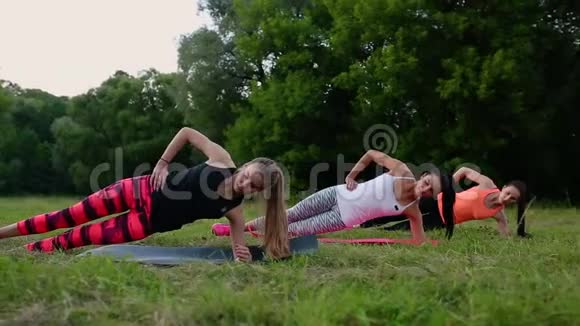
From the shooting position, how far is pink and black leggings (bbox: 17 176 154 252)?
4.45 metres

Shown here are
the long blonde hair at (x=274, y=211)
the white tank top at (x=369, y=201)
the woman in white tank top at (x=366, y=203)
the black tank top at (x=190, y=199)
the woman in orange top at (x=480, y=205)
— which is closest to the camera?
the long blonde hair at (x=274, y=211)

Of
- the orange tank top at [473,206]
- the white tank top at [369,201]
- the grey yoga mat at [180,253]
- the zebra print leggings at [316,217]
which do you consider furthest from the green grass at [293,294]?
the orange tank top at [473,206]

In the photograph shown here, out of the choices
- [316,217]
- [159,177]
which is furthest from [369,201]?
[159,177]

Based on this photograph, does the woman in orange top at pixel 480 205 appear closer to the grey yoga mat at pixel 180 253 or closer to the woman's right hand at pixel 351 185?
the woman's right hand at pixel 351 185

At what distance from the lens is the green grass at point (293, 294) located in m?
2.29

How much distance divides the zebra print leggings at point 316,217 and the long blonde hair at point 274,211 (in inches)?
57.4

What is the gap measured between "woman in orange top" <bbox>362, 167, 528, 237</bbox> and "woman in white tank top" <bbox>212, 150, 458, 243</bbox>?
1106 mm

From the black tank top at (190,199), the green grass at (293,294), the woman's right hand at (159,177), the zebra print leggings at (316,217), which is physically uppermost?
the woman's right hand at (159,177)

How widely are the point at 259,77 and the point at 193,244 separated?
69.2 feet

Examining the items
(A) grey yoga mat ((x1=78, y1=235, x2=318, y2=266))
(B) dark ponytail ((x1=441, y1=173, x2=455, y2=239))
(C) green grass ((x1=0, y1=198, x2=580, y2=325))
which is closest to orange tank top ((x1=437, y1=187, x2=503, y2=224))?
(B) dark ponytail ((x1=441, y1=173, x2=455, y2=239))

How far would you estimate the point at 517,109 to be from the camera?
16.0 metres

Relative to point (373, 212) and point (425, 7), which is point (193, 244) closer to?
point (373, 212)

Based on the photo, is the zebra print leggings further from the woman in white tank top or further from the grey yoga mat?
the grey yoga mat

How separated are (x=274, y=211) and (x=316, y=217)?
5.84 ft
